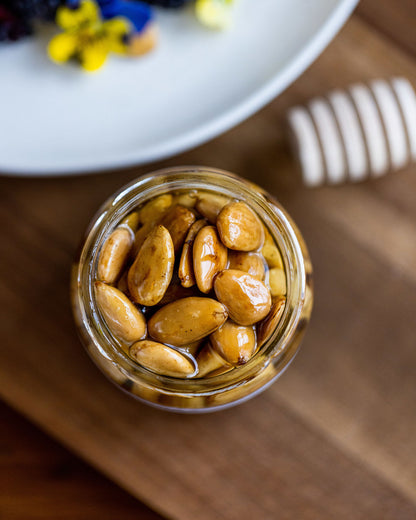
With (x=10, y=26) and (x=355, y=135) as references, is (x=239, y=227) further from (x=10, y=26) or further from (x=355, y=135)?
(x=10, y=26)

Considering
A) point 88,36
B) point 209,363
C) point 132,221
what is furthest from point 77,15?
point 209,363

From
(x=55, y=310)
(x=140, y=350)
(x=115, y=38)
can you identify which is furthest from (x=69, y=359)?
(x=115, y=38)

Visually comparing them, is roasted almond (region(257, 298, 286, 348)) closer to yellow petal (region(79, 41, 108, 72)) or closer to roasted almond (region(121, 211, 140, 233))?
roasted almond (region(121, 211, 140, 233))

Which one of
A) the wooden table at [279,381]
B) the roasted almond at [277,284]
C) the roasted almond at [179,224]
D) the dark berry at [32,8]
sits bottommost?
the wooden table at [279,381]

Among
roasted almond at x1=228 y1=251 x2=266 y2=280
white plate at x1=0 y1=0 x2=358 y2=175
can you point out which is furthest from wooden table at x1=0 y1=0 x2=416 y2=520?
roasted almond at x1=228 y1=251 x2=266 y2=280

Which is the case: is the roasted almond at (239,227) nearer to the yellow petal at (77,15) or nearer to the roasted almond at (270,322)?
the roasted almond at (270,322)

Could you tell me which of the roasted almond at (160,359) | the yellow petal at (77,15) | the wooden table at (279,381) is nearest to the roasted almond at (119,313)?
the roasted almond at (160,359)

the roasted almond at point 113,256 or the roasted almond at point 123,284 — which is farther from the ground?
the roasted almond at point 113,256
